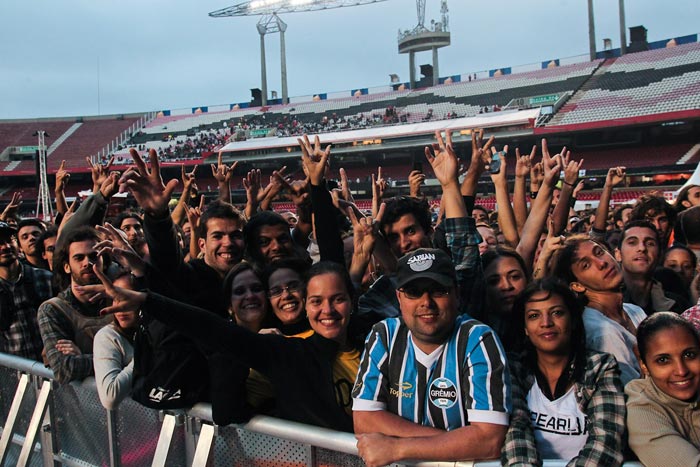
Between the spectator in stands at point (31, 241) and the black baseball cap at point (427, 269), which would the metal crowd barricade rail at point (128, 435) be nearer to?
the black baseball cap at point (427, 269)

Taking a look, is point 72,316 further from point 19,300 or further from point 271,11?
point 271,11

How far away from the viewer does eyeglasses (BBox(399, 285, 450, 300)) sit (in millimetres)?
2211

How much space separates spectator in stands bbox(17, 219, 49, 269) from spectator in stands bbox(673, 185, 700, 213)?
5701 millimetres

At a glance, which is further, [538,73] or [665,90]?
[538,73]

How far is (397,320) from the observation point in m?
2.34

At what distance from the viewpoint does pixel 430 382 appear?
2152 millimetres

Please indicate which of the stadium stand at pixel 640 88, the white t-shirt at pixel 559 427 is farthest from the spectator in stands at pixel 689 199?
the stadium stand at pixel 640 88

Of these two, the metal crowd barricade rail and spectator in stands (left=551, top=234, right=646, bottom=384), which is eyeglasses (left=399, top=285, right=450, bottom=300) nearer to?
the metal crowd barricade rail

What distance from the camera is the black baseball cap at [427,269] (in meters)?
2.21

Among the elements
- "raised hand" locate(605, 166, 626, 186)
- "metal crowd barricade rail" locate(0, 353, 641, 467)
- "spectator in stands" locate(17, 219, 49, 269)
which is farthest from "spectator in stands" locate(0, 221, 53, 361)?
"raised hand" locate(605, 166, 626, 186)

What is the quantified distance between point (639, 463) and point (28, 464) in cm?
320

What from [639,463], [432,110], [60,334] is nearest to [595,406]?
[639,463]

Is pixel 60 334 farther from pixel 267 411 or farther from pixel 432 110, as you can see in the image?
pixel 432 110

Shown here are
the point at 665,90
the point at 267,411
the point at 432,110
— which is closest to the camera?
the point at 267,411
